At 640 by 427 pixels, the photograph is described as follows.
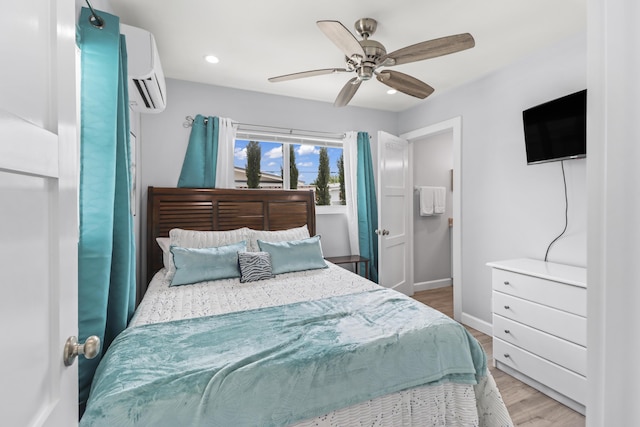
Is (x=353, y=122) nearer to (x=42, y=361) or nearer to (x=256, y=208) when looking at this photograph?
(x=256, y=208)

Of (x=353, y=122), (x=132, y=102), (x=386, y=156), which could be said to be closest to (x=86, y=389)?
(x=132, y=102)

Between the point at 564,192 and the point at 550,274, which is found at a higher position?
the point at 564,192

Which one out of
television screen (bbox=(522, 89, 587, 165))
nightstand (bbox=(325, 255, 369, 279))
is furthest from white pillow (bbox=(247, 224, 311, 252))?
television screen (bbox=(522, 89, 587, 165))

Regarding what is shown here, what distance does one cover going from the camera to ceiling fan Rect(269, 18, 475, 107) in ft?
5.50

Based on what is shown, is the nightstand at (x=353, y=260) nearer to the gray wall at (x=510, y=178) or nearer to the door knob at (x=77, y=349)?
the gray wall at (x=510, y=178)

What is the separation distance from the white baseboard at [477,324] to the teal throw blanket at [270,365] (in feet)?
5.57

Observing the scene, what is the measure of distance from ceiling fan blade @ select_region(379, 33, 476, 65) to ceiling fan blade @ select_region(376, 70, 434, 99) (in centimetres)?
16

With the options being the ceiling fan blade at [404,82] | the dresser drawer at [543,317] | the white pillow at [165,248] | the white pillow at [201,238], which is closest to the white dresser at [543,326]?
the dresser drawer at [543,317]

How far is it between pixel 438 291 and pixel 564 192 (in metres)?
2.42

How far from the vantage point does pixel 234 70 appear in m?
2.90

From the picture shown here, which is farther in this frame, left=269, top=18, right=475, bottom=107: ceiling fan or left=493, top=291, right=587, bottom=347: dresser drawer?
left=493, top=291, right=587, bottom=347: dresser drawer

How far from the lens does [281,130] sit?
3.57 metres

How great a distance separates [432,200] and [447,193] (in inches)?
18.0

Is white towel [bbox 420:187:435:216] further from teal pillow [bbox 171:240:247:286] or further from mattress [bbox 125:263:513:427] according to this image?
teal pillow [bbox 171:240:247:286]
